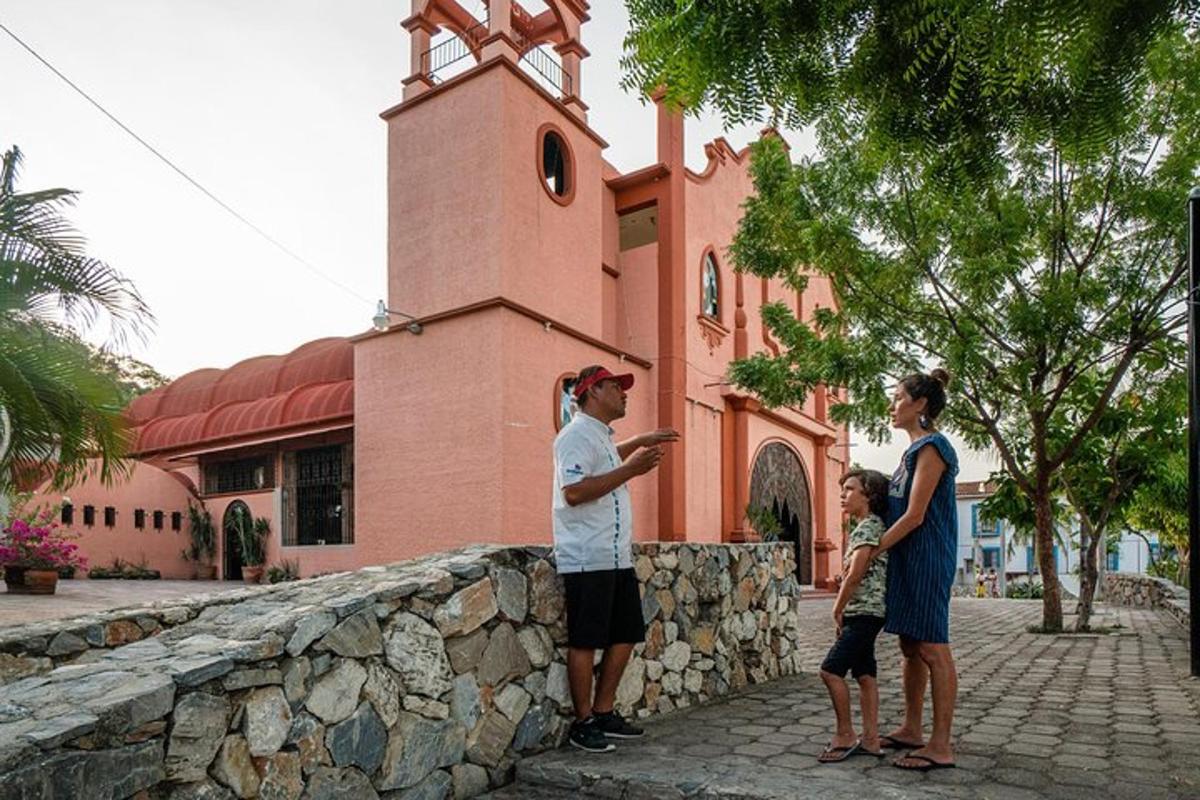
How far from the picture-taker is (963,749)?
4359 mm

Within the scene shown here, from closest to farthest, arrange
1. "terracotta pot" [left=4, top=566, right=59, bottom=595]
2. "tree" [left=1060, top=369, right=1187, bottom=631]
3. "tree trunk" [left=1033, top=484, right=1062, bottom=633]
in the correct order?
"tree trunk" [left=1033, top=484, right=1062, bottom=633]
"tree" [left=1060, top=369, right=1187, bottom=631]
"terracotta pot" [left=4, top=566, right=59, bottom=595]

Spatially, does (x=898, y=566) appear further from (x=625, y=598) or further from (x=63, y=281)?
(x=63, y=281)

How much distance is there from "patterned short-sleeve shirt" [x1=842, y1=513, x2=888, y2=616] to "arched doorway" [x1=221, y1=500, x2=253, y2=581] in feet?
55.9

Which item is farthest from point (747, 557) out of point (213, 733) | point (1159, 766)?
point (213, 733)

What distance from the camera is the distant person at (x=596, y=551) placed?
167 inches

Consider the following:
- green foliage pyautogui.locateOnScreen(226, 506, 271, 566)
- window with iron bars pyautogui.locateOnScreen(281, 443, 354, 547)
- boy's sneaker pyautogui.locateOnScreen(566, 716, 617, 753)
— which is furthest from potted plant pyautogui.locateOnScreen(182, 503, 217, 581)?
boy's sneaker pyautogui.locateOnScreen(566, 716, 617, 753)

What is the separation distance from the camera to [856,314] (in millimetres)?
10914

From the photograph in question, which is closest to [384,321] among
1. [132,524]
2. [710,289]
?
[710,289]

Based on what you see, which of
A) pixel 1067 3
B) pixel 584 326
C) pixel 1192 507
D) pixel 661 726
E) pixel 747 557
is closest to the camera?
pixel 1067 3

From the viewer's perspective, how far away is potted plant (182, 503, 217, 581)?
63.6 feet

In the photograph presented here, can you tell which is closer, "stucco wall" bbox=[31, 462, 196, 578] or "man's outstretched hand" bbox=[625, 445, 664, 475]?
"man's outstretched hand" bbox=[625, 445, 664, 475]

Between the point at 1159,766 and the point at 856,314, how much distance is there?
7.39 metres

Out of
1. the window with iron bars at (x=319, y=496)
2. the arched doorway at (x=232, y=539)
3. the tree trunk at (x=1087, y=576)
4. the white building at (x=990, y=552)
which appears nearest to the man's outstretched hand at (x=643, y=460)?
the tree trunk at (x=1087, y=576)

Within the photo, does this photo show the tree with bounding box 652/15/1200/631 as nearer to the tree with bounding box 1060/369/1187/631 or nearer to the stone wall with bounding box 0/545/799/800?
the tree with bounding box 1060/369/1187/631
